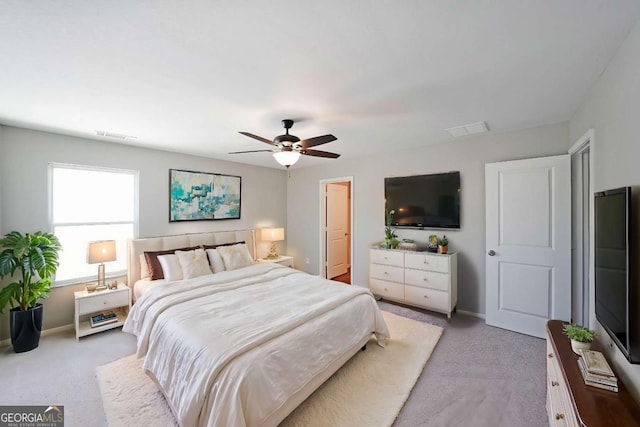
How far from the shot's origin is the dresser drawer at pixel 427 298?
11.1 feet

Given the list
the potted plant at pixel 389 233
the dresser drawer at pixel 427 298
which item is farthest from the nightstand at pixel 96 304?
the dresser drawer at pixel 427 298

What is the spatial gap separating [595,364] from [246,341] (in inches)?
79.6

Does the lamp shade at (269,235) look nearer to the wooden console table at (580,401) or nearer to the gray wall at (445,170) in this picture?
the gray wall at (445,170)

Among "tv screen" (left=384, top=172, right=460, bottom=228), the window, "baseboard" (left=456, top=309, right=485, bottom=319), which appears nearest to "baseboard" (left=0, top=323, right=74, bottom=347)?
the window

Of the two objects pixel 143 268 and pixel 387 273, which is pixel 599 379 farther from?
pixel 143 268

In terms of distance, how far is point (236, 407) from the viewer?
1425mm

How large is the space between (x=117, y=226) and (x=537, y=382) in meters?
5.12

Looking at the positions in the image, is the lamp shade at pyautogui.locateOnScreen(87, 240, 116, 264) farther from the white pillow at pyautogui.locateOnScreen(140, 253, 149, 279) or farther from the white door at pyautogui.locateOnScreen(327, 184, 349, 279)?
the white door at pyautogui.locateOnScreen(327, 184, 349, 279)

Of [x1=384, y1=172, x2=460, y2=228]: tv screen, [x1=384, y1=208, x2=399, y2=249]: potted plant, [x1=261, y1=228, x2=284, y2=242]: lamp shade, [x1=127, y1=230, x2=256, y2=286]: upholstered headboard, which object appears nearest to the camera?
[x1=127, y1=230, x2=256, y2=286]: upholstered headboard

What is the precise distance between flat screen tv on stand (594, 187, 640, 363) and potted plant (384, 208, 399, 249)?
2.50m

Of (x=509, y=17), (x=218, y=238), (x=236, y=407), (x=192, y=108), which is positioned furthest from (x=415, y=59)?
(x=218, y=238)

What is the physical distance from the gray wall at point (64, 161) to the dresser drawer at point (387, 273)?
2.69 metres

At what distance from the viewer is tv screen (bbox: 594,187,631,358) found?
4.17 ft

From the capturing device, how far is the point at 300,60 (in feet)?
5.50
